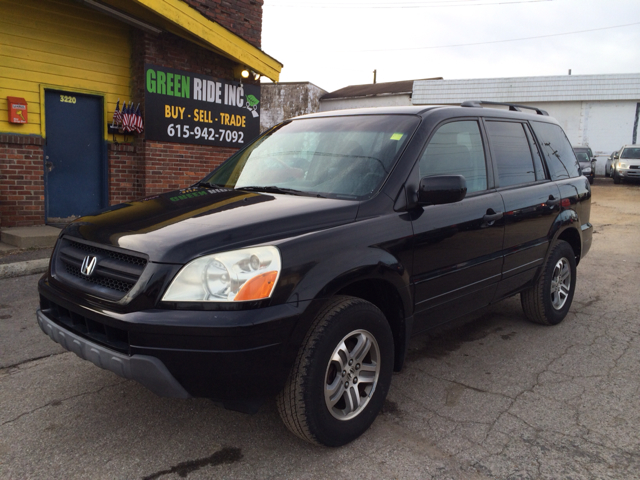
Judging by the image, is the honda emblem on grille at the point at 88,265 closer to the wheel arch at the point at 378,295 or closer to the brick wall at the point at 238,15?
the wheel arch at the point at 378,295

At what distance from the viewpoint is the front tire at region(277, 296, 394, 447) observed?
96.4 inches

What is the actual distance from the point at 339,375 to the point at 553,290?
2.94m

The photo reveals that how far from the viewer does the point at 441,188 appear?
2.99 metres

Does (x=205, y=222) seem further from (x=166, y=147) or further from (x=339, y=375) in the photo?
(x=166, y=147)

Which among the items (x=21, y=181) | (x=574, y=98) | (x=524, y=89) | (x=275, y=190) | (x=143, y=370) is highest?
(x=524, y=89)

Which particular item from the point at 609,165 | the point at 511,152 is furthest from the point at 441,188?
the point at 609,165

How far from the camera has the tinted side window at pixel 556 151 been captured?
4.68m

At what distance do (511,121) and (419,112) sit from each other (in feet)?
4.07

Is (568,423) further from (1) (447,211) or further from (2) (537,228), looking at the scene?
(2) (537,228)

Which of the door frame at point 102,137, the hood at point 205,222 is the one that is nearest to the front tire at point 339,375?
the hood at point 205,222

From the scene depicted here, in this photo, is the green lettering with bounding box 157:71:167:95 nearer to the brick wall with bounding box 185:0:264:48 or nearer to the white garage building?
the brick wall with bounding box 185:0:264:48

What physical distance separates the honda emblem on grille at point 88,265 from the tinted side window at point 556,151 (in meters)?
3.76

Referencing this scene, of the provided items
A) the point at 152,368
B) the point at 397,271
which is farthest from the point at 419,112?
the point at 152,368

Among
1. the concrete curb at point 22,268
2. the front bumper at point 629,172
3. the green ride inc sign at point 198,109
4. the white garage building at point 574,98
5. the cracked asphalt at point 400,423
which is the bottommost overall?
the cracked asphalt at point 400,423
